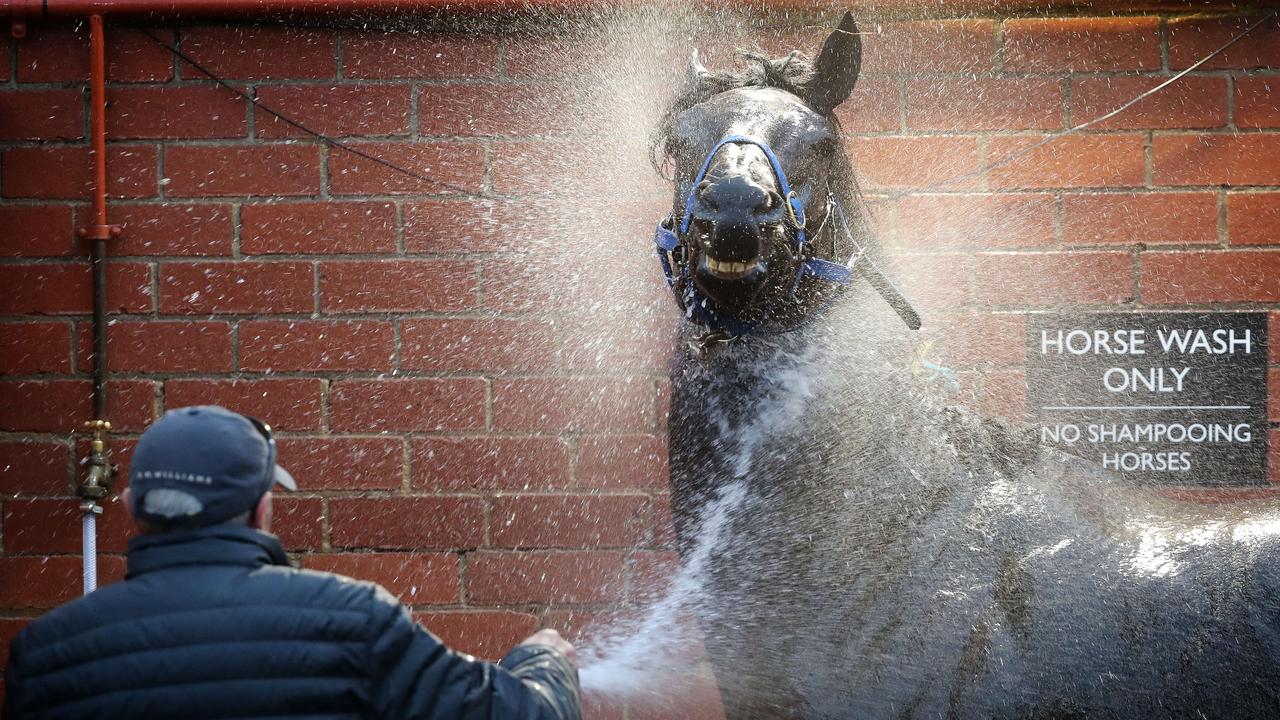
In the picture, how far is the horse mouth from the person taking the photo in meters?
1.76

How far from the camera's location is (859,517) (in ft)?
6.72

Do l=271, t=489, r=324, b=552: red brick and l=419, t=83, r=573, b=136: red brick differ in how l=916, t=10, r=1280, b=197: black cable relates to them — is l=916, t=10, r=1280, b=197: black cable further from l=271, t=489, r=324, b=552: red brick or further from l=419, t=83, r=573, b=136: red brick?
l=271, t=489, r=324, b=552: red brick

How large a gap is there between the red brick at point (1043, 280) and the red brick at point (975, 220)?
0.13 ft

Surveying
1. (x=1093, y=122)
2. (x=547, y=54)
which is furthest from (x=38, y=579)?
(x=1093, y=122)

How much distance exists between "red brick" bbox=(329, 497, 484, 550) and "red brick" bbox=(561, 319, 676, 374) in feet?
1.66

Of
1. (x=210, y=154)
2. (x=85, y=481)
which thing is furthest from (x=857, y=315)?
Answer: (x=85, y=481)

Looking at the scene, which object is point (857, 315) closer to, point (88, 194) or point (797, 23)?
point (797, 23)

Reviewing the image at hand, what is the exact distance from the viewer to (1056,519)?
2.00 m

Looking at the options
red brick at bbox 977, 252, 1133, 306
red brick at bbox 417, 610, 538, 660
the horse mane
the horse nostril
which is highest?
the horse mane

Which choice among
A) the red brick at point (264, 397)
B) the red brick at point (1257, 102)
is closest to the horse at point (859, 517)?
the red brick at point (264, 397)

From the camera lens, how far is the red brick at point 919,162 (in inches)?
108

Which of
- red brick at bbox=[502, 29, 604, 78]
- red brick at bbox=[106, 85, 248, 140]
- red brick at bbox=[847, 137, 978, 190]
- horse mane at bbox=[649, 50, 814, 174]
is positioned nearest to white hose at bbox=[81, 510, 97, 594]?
red brick at bbox=[106, 85, 248, 140]

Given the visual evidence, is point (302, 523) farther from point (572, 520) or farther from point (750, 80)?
point (750, 80)

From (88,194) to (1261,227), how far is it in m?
3.30
